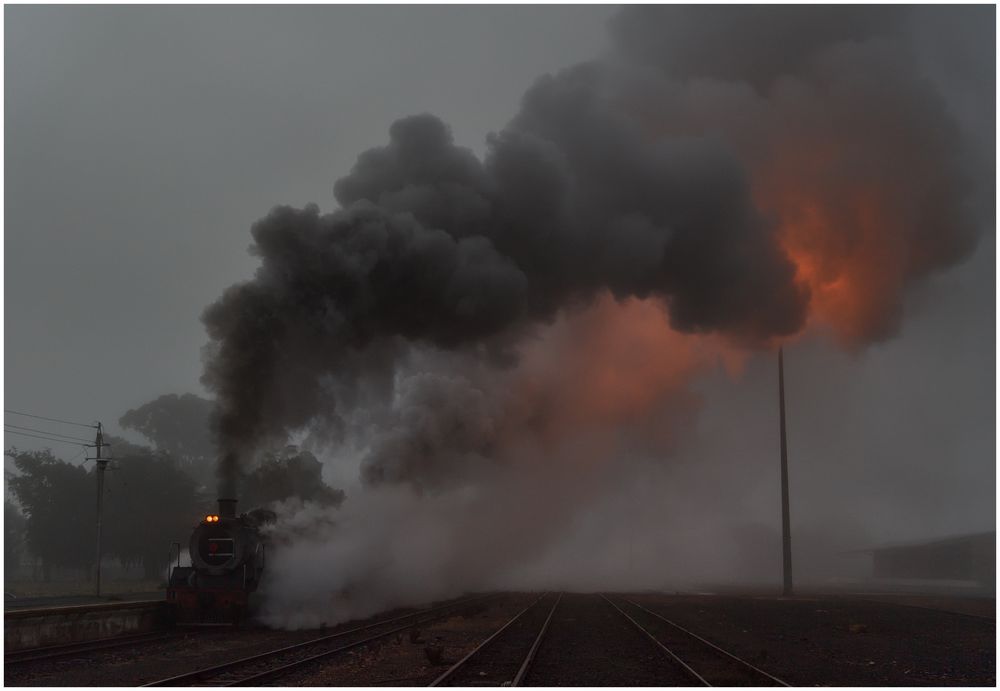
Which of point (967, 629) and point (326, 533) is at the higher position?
point (326, 533)

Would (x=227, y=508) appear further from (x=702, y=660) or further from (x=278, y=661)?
(x=702, y=660)

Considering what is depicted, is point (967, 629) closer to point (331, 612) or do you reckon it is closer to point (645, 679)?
point (645, 679)

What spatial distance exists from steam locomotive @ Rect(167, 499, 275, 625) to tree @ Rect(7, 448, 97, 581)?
149 ft

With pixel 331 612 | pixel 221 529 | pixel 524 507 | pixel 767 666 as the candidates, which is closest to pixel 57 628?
pixel 221 529

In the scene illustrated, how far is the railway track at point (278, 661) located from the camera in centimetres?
1264

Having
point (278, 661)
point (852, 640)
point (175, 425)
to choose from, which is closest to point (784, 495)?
point (852, 640)

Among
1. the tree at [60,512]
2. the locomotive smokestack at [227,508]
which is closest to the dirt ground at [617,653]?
the locomotive smokestack at [227,508]

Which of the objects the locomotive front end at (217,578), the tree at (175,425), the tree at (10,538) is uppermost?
the tree at (175,425)

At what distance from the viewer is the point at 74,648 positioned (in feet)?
55.6

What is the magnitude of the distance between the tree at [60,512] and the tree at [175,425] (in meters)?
37.7

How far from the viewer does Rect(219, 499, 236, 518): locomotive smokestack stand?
21.7m

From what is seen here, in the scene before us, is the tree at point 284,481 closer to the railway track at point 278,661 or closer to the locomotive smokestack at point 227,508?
the locomotive smokestack at point 227,508

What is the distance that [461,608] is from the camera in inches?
1149

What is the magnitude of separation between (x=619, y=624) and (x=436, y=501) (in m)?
15.5
